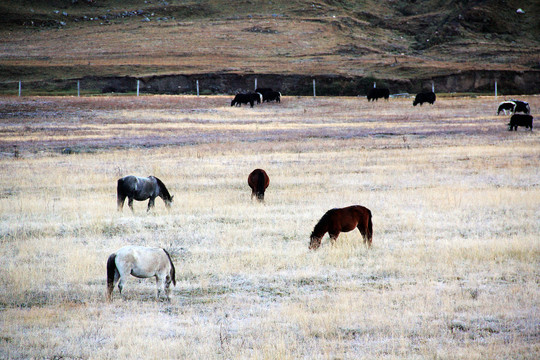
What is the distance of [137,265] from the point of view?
28.6ft

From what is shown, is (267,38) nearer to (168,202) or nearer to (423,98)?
(423,98)

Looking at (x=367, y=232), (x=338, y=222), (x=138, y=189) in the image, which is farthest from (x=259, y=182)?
(x=338, y=222)

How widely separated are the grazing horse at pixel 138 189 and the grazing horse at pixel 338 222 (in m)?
5.23

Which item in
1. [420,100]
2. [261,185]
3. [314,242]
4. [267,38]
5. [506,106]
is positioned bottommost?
[314,242]

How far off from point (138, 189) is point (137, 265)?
23.1 feet

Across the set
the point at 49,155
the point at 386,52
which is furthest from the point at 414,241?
the point at 386,52

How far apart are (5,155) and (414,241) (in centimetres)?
2053

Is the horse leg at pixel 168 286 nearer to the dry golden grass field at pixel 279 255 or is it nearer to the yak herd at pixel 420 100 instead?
the dry golden grass field at pixel 279 255

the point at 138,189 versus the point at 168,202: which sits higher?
the point at 138,189

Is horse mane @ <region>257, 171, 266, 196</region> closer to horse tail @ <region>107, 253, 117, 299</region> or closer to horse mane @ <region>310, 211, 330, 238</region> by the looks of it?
horse mane @ <region>310, 211, 330, 238</region>

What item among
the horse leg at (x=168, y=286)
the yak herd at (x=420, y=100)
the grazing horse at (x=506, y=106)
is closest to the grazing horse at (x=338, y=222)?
the horse leg at (x=168, y=286)

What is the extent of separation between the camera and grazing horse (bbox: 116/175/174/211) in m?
15.4

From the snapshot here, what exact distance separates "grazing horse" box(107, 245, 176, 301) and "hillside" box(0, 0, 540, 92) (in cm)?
6309

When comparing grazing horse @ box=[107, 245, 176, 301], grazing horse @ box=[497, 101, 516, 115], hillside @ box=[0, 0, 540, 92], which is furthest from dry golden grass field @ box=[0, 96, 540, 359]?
hillside @ box=[0, 0, 540, 92]
